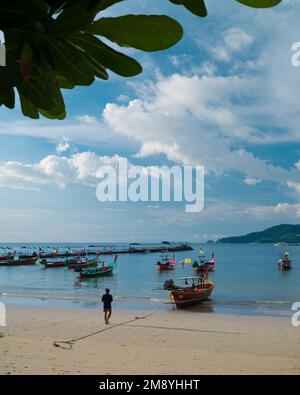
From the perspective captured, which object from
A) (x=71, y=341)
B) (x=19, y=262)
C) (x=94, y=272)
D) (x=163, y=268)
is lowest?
(x=163, y=268)

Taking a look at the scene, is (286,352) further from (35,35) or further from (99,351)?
(35,35)

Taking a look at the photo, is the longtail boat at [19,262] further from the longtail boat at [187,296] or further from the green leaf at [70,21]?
the green leaf at [70,21]

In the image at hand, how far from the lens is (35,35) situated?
96 cm

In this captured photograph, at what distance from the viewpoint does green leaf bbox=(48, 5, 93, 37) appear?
0.92 metres

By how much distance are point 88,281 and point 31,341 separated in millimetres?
33496

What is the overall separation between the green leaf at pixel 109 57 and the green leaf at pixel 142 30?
5 centimetres

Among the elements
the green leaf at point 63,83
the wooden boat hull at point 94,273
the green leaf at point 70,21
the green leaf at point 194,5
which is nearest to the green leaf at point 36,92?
the green leaf at point 63,83

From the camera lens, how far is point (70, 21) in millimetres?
934

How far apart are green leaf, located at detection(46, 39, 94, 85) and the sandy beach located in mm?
9690

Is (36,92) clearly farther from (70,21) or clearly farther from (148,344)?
(148,344)

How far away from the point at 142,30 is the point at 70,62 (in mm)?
216

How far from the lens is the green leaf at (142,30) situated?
3.24ft

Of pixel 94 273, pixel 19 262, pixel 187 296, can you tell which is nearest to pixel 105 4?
pixel 187 296
